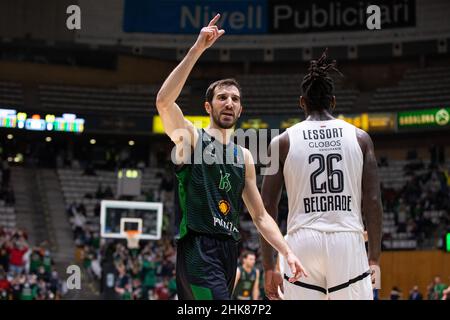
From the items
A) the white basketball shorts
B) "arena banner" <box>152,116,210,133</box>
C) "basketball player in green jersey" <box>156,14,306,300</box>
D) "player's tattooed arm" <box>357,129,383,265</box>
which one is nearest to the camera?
the white basketball shorts

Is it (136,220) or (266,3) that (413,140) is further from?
(136,220)

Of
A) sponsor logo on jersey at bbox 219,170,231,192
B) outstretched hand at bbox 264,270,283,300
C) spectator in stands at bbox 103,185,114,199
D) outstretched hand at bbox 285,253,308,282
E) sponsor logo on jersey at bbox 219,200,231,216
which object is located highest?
spectator in stands at bbox 103,185,114,199

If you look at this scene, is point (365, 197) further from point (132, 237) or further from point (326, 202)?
point (132, 237)

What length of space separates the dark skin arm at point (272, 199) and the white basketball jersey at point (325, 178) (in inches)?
2.6

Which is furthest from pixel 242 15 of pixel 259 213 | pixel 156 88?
pixel 259 213

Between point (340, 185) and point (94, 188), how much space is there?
29.1m

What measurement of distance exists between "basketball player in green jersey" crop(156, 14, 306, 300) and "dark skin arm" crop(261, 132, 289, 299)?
0.39 ft

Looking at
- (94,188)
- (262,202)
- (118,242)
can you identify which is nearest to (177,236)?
Result: (262,202)

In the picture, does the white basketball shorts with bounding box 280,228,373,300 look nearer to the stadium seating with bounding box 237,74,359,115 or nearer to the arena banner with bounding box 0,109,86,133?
the arena banner with bounding box 0,109,86,133

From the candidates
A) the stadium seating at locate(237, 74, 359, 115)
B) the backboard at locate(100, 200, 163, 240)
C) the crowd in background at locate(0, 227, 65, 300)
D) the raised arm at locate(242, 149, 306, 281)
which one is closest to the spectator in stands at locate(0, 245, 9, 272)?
the crowd in background at locate(0, 227, 65, 300)

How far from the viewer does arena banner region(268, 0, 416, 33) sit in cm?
3603

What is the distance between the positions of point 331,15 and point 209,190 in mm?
32468

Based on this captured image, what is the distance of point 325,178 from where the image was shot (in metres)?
5.71

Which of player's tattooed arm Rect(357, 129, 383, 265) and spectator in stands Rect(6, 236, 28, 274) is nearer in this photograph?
player's tattooed arm Rect(357, 129, 383, 265)
